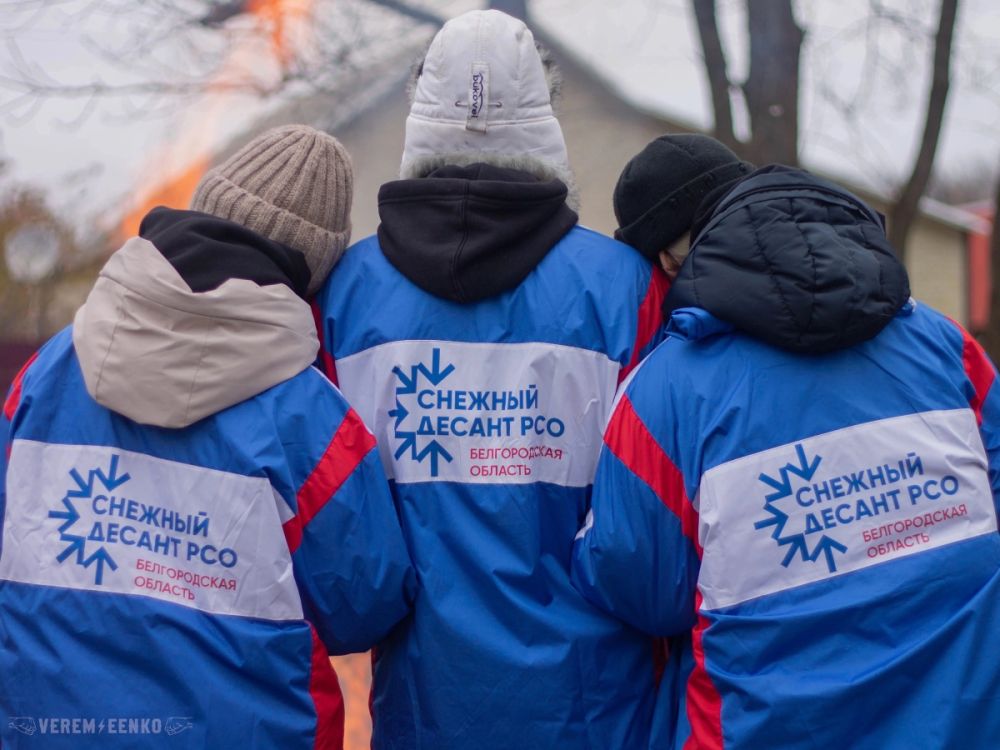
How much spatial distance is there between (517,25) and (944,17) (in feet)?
9.59

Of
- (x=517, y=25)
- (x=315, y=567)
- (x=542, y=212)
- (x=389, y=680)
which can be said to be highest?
(x=517, y=25)

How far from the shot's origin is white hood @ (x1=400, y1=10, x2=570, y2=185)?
2564 millimetres

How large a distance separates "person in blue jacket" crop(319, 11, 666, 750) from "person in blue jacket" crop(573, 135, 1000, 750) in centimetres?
17

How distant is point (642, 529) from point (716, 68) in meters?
3.17

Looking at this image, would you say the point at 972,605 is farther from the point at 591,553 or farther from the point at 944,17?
the point at 944,17

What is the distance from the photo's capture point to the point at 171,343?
2.21 m

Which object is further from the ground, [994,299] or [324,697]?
[324,697]

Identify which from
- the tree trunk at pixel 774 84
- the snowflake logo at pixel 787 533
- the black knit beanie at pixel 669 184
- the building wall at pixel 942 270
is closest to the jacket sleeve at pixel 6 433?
the black knit beanie at pixel 669 184

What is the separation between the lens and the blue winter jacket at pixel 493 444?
2.41 metres

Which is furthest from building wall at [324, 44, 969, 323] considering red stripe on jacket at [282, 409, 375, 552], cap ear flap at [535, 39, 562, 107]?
red stripe on jacket at [282, 409, 375, 552]

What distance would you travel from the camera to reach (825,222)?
224 centimetres

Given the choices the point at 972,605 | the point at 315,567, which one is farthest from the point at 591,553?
the point at 972,605

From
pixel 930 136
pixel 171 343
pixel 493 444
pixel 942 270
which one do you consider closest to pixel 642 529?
pixel 493 444

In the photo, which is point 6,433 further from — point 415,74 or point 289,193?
point 415,74
